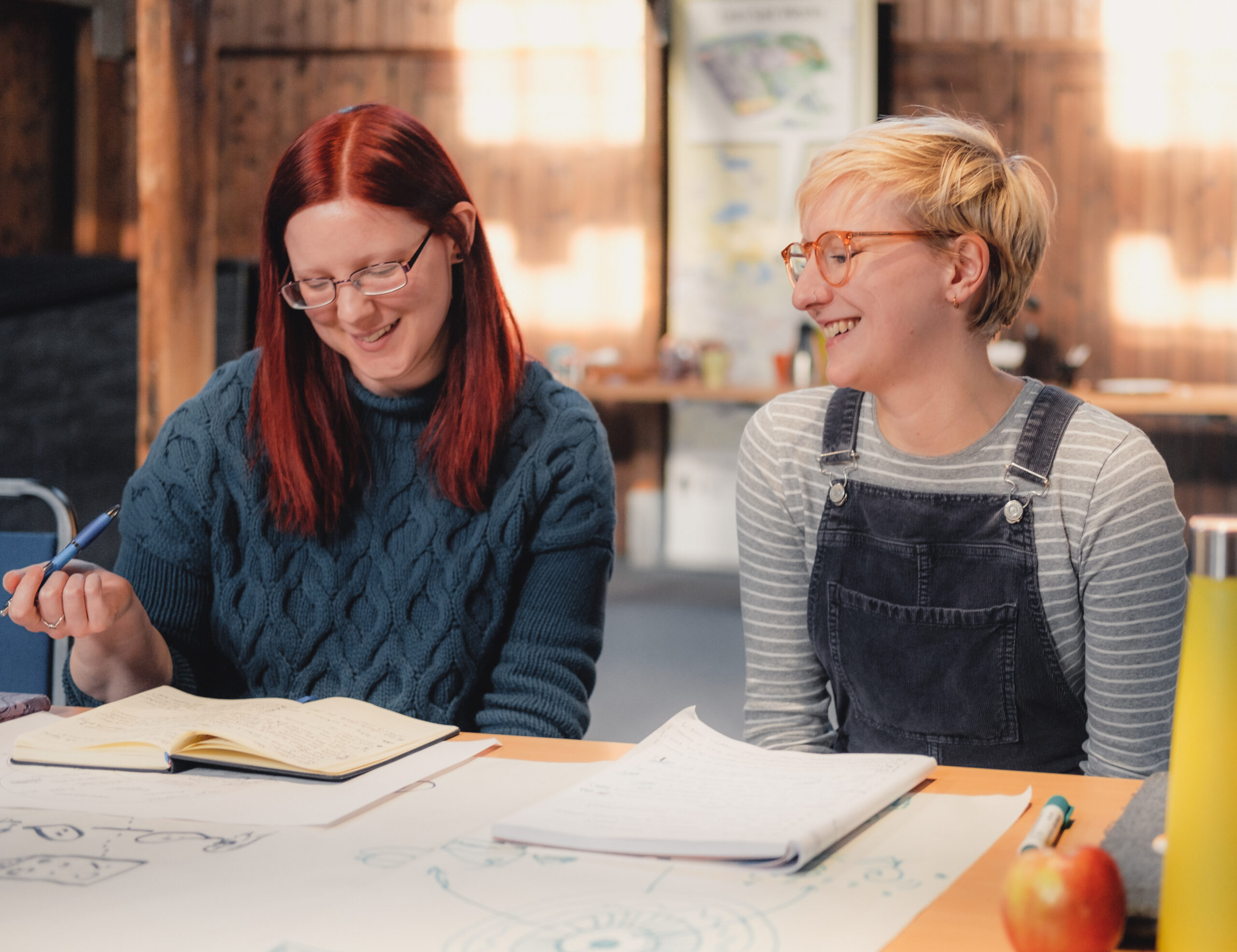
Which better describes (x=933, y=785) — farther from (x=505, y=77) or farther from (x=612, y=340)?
(x=505, y=77)

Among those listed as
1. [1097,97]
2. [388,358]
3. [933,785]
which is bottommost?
[933,785]

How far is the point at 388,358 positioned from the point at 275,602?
1.07 feet

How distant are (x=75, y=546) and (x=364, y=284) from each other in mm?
443

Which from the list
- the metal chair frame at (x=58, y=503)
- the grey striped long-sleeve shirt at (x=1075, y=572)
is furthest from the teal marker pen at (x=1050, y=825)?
the metal chair frame at (x=58, y=503)

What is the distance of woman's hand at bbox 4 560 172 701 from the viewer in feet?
4.11

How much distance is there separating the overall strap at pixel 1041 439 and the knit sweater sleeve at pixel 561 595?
48cm

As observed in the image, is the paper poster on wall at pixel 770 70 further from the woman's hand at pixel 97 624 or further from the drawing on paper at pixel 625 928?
the drawing on paper at pixel 625 928

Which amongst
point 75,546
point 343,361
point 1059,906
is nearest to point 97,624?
point 75,546

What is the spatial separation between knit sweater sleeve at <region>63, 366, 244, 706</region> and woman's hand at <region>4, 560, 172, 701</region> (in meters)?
0.07

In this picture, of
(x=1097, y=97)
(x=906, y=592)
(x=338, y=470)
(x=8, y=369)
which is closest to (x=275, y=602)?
(x=338, y=470)

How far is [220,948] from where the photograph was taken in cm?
72

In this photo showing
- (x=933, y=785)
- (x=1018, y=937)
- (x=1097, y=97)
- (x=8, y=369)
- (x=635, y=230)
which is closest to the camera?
(x=1018, y=937)

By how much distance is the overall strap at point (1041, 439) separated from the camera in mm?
1396

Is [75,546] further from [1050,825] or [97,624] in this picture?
[1050,825]
